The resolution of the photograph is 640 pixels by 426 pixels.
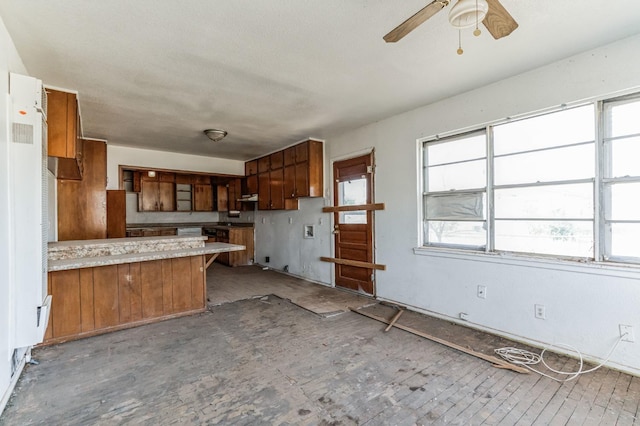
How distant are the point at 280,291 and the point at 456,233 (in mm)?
2771

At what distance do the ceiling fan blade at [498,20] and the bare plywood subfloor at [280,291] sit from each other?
3.15m

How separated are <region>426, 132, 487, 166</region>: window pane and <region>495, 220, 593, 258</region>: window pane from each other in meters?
0.80

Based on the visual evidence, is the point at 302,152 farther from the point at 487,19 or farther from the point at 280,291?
the point at 487,19

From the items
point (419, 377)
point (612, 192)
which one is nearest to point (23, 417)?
point (419, 377)

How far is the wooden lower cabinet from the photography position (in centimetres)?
294

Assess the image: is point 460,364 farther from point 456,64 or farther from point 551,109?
point 456,64

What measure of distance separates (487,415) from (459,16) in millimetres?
2298

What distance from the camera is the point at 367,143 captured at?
4.41m

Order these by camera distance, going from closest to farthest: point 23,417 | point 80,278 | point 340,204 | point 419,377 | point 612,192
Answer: point 23,417
point 419,377
point 612,192
point 80,278
point 340,204

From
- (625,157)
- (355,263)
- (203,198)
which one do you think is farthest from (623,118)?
(203,198)

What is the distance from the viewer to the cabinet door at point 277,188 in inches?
229

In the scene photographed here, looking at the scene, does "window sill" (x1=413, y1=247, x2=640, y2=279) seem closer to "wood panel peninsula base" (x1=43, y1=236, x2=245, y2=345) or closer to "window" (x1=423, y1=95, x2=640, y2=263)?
"window" (x1=423, y1=95, x2=640, y2=263)

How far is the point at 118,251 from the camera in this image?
134 inches

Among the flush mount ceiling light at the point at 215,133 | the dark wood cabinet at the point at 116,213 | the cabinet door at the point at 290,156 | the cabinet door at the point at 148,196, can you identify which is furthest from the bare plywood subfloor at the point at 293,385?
the cabinet door at the point at 148,196
